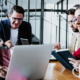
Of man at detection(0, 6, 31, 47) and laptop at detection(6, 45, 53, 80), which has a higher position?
man at detection(0, 6, 31, 47)

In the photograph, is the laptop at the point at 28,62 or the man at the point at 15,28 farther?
the man at the point at 15,28

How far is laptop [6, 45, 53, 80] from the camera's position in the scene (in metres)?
0.79

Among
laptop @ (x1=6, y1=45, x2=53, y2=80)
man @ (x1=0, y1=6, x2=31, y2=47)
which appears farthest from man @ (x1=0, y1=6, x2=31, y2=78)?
laptop @ (x1=6, y1=45, x2=53, y2=80)

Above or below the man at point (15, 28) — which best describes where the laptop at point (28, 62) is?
below

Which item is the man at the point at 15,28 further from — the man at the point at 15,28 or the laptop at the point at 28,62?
the laptop at the point at 28,62

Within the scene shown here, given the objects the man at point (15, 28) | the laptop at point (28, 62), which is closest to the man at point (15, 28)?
the man at point (15, 28)

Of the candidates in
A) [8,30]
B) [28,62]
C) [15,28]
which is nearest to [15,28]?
[15,28]

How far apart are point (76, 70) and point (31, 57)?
0.59 meters

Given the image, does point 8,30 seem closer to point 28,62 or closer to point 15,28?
point 15,28

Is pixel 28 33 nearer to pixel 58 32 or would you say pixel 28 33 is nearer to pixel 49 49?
pixel 49 49

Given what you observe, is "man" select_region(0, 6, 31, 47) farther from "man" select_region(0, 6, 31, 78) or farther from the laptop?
the laptop

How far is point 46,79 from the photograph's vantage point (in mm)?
1043

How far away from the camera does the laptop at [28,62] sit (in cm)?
79

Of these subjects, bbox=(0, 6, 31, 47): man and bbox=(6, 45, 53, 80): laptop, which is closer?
bbox=(6, 45, 53, 80): laptop
